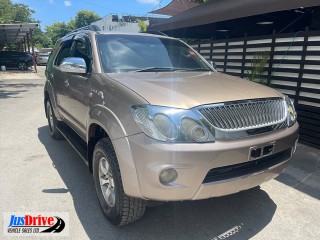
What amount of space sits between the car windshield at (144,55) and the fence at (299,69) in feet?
8.06

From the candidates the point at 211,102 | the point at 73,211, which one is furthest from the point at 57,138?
the point at 211,102

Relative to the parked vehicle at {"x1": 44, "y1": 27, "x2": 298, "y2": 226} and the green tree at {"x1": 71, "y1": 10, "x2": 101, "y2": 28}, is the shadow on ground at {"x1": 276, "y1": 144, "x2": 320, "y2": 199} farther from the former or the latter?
the green tree at {"x1": 71, "y1": 10, "x2": 101, "y2": 28}

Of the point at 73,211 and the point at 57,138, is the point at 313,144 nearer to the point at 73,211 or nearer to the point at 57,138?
the point at 73,211

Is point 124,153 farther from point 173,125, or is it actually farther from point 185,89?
point 185,89

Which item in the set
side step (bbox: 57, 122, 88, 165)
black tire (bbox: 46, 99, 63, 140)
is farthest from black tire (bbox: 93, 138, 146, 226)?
black tire (bbox: 46, 99, 63, 140)

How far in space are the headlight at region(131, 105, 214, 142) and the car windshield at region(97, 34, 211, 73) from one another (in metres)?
1.11

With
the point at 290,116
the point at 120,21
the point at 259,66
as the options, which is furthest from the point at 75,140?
the point at 120,21

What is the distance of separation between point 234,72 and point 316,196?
4.72 meters

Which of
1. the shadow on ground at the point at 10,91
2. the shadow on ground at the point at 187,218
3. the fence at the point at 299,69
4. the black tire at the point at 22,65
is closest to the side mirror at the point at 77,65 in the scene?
the shadow on ground at the point at 187,218

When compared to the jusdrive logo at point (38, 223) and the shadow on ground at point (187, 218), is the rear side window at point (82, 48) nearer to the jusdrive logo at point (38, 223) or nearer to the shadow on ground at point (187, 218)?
the shadow on ground at point (187, 218)

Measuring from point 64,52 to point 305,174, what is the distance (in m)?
4.27

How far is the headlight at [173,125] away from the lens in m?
2.29

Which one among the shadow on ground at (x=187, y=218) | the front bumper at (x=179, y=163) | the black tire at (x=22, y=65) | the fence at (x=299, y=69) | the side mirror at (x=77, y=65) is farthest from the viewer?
the black tire at (x=22, y=65)

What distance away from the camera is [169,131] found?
7.52 ft
